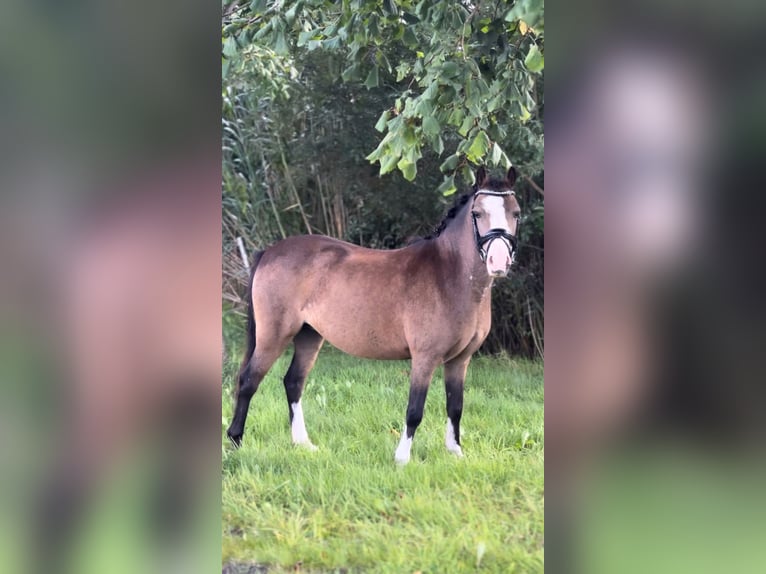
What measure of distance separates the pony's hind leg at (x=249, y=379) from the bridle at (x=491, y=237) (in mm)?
819

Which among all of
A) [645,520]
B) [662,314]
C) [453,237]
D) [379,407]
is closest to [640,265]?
[662,314]

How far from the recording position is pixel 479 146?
82.1 inches

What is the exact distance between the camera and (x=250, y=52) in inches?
81.3

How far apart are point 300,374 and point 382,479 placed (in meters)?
0.48

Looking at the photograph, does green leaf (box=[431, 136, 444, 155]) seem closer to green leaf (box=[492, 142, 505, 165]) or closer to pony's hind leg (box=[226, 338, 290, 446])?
green leaf (box=[492, 142, 505, 165])

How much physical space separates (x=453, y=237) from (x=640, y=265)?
865 millimetres

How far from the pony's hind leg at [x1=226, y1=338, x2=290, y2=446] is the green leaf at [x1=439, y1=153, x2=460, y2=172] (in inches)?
34.4

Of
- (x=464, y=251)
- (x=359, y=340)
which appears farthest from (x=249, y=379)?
(x=464, y=251)

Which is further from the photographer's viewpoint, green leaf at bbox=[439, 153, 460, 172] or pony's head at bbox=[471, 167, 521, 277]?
green leaf at bbox=[439, 153, 460, 172]

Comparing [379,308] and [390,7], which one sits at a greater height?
[390,7]

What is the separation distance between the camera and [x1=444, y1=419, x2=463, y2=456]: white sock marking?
221 cm

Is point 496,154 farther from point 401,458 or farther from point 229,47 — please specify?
point 401,458

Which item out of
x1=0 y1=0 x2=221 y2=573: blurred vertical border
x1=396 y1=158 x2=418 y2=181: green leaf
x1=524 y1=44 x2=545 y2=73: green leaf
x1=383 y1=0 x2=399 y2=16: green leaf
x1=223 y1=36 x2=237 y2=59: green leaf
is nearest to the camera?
x1=0 y1=0 x2=221 y2=573: blurred vertical border

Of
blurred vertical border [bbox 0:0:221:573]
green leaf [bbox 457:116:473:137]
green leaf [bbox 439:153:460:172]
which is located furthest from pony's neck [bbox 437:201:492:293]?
blurred vertical border [bbox 0:0:221:573]
